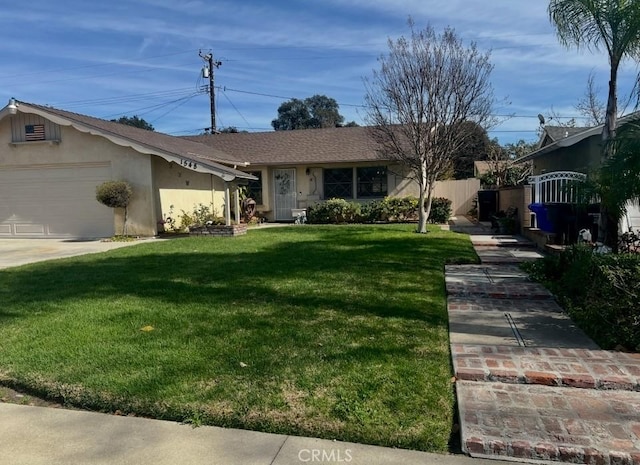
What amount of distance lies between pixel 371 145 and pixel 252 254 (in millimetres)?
11715

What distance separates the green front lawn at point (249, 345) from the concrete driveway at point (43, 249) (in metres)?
2.89

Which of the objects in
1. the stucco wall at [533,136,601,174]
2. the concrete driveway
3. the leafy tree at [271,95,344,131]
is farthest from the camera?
the leafy tree at [271,95,344,131]

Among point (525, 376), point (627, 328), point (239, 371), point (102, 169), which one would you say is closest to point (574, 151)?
point (627, 328)

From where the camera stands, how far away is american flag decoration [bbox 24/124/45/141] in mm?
15969

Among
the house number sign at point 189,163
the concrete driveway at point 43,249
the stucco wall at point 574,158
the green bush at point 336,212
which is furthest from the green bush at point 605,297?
the green bush at point 336,212

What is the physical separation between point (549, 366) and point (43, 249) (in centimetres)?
1306

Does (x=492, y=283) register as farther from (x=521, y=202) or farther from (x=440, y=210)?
(x=440, y=210)

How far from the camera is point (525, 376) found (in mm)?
3666

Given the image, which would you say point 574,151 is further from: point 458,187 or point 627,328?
point 627,328

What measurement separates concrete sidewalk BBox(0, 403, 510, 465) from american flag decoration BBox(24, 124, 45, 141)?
15163mm

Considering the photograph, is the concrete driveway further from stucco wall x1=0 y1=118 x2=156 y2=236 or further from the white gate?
the white gate

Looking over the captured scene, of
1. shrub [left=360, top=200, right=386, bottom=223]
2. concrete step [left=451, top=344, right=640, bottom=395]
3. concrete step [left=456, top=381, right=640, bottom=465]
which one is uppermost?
shrub [left=360, top=200, right=386, bottom=223]

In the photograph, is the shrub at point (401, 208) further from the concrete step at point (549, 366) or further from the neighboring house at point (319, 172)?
the concrete step at point (549, 366)

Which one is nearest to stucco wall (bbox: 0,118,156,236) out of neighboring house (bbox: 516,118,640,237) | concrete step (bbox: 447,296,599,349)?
neighboring house (bbox: 516,118,640,237)
